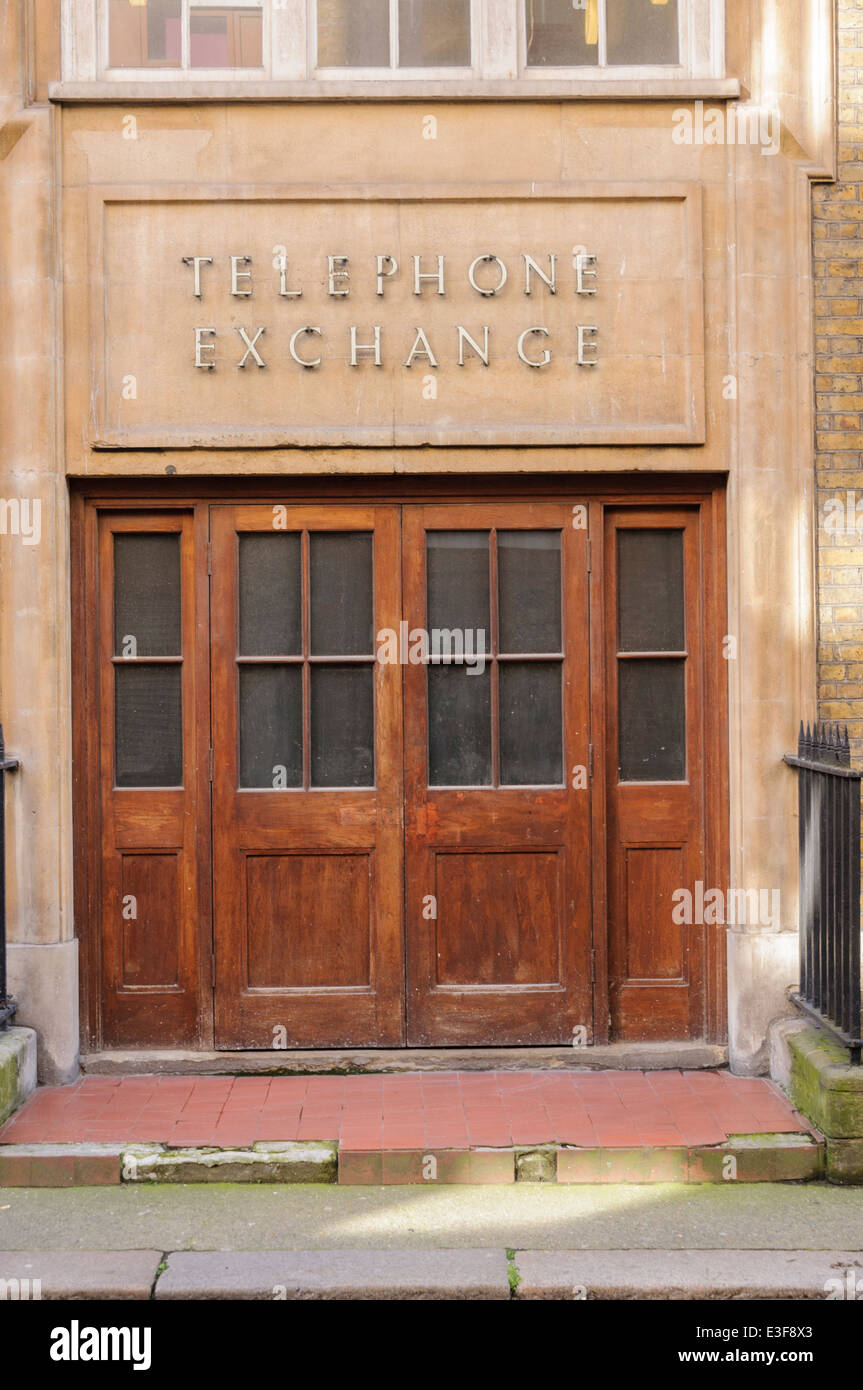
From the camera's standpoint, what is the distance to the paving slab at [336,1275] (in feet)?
14.0

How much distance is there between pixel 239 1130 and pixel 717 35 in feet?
17.9

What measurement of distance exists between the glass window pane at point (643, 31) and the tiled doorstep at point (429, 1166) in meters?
4.99

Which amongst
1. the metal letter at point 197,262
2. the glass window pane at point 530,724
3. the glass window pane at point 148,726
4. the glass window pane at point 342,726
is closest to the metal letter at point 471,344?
the metal letter at point 197,262

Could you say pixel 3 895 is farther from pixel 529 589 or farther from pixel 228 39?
pixel 228 39

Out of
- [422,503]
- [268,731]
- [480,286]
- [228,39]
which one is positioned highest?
[228,39]

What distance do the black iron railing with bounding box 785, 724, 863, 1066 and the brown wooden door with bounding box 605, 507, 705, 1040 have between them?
576 millimetres

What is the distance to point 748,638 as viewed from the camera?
6191 millimetres

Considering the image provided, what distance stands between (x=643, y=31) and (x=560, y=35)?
403mm

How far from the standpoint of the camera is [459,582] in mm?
6402

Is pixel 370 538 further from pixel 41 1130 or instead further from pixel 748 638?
pixel 41 1130

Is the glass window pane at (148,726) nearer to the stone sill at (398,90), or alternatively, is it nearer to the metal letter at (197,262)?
the metal letter at (197,262)

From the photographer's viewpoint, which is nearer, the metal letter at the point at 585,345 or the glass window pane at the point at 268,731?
the metal letter at the point at 585,345

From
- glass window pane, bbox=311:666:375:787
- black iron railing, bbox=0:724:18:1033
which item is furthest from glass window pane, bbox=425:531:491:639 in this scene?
black iron railing, bbox=0:724:18:1033

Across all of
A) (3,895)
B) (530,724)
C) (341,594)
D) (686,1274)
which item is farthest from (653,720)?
(3,895)
